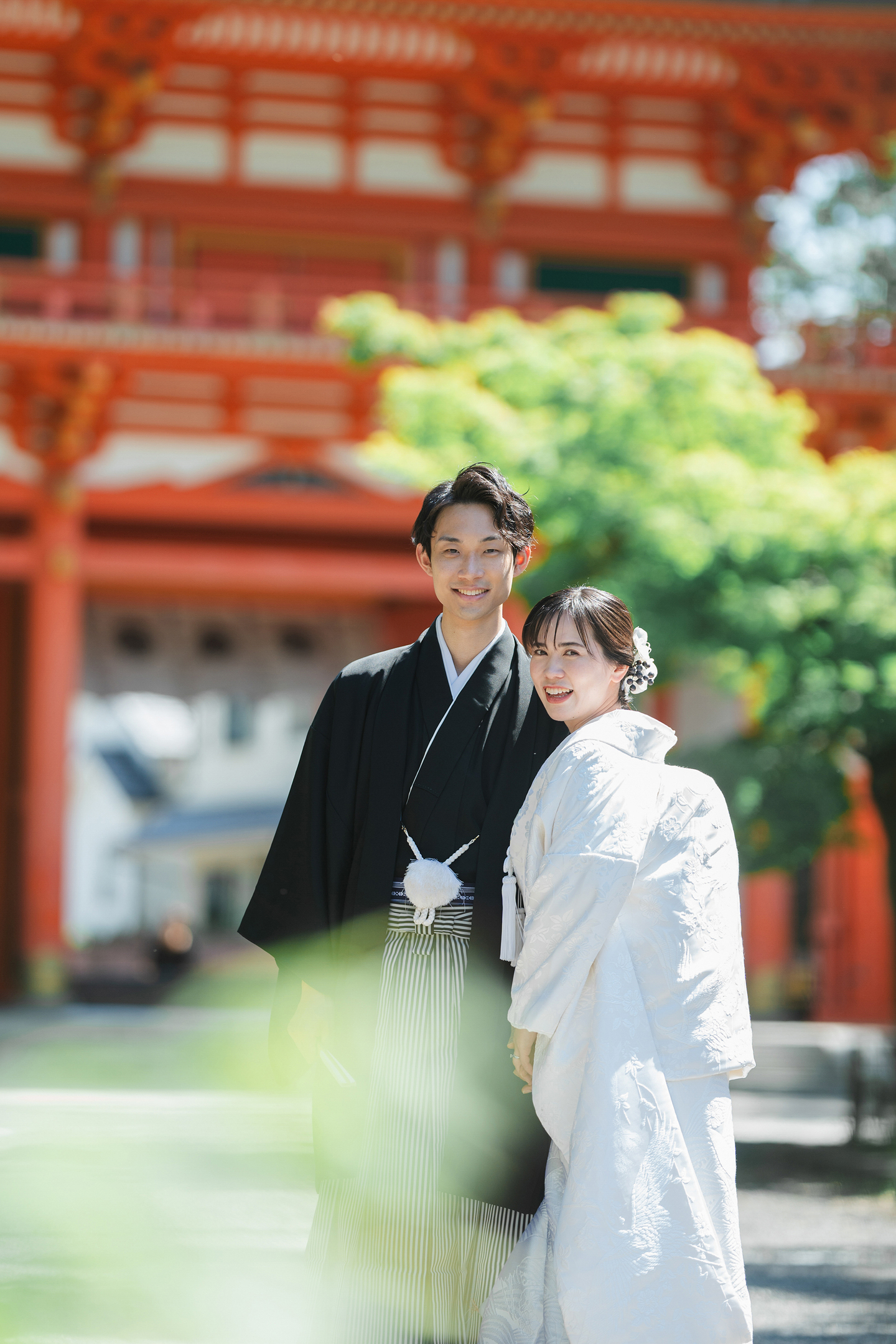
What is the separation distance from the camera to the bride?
220 cm

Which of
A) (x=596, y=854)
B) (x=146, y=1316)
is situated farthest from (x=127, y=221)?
(x=596, y=854)

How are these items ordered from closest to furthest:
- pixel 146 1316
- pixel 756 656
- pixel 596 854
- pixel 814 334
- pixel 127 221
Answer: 1. pixel 596 854
2. pixel 146 1316
3. pixel 756 656
4. pixel 814 334
5. pixel 127 221

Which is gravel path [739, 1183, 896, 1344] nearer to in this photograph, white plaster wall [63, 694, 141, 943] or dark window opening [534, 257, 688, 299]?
dark window opening [534, 257, 688, 299]

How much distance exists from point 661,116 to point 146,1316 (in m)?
10.8

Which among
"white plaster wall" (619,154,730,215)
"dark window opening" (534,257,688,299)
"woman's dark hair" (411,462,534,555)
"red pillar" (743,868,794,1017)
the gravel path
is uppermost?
"white plaster wall" (619,154,730,215)

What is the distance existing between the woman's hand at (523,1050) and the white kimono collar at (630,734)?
1.48 feet

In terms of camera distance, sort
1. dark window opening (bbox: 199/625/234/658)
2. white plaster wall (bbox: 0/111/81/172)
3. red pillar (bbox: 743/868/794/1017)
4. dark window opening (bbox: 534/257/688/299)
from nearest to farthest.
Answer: red pillar (bbox: 743/868/794/1017) → white plaster wall (bbox: 0/111/81/172) → dark window opening (bbox: 534/257/688/299) → dark window opening (bbox: 199/625/234/658)

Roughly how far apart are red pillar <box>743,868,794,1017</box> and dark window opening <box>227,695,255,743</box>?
14.5m

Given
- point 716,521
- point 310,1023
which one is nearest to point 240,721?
point 716,521

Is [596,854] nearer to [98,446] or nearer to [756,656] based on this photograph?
[756,656]

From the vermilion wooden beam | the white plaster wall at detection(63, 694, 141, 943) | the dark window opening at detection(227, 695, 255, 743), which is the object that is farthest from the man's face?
the white plaster wall at detection(63, 694, 141, 943)

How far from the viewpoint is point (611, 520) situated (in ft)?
22.8

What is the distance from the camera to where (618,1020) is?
2244 millimetres

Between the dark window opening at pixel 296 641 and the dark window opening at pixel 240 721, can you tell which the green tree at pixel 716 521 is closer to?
Answer: the dark window opening at pixel 296 641
